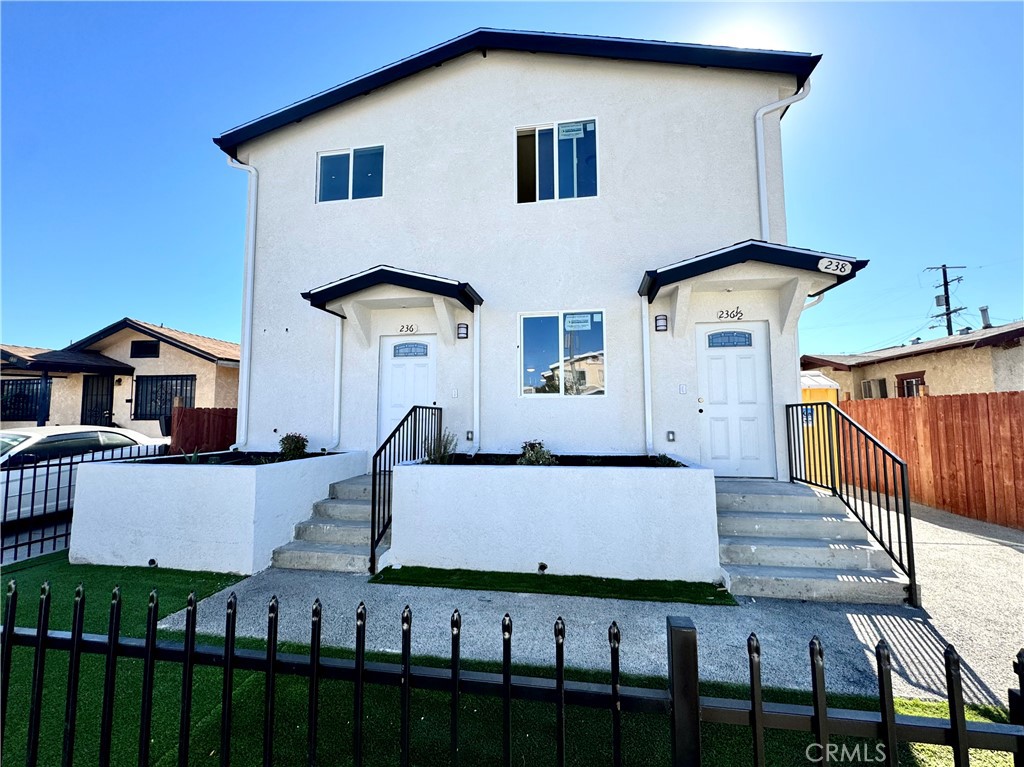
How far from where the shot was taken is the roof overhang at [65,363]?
12.4 metres

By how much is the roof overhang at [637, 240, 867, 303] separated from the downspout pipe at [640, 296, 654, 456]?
670 millimetres

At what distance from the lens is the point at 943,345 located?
12445 millimetres

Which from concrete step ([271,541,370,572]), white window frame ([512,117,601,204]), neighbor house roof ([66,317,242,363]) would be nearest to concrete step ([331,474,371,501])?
concrete step ([271,541,370,572])

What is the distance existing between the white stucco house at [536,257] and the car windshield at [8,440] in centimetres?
287

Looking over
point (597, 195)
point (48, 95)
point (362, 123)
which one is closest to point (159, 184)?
point (48, 95)

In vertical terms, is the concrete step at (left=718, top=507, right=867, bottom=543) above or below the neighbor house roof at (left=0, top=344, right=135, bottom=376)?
below

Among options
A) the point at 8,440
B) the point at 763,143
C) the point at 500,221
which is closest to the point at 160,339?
the point at 8,440

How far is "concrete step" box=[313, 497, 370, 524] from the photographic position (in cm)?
564

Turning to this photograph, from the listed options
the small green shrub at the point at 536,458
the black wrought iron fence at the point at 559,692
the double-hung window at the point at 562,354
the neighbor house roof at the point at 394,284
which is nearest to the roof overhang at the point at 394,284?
the neighbor house roof at the point at 394,284

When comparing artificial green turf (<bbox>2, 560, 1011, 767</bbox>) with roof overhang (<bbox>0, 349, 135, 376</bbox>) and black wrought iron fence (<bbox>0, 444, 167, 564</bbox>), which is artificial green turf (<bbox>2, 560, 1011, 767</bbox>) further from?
roof overhang (<bbox>0, 349, 135, 376</bbox>)

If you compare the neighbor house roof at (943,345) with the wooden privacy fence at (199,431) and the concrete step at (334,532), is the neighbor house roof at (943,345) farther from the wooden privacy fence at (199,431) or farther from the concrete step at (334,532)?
the wooden privacy fence at (199,431)

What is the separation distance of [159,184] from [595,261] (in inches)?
486

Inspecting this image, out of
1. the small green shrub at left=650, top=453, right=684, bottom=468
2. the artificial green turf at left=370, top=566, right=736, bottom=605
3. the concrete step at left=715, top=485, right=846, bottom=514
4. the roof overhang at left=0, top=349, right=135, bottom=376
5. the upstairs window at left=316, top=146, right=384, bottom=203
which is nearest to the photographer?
the artificial green turf at left=370, top=566, right=736, bottom=605

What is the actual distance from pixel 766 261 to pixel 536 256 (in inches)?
127
